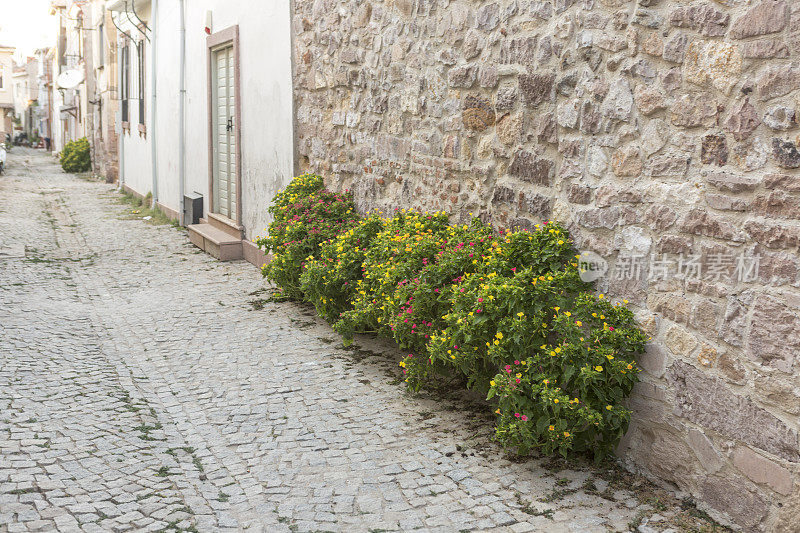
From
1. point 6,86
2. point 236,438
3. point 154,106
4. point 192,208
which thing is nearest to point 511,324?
point 236,438

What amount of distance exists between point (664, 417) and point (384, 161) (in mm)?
3468

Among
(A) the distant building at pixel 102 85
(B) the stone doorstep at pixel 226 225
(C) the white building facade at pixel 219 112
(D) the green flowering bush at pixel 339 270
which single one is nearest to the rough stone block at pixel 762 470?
(D) the green flowering bush at pixel 339 270

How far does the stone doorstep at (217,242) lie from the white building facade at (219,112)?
0.04 feet

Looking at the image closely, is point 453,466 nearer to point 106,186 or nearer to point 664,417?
point 664,417

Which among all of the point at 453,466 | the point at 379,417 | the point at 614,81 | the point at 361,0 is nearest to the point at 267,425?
the point at 379,417

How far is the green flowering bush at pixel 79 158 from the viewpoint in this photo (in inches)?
1038

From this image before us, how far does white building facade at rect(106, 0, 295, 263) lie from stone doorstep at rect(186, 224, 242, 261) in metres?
0.01

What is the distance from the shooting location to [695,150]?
10.9ft

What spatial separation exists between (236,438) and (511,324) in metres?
1.57

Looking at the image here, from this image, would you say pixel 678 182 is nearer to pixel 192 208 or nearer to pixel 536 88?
pixel 536 88

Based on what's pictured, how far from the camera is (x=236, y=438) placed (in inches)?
Answer: 164

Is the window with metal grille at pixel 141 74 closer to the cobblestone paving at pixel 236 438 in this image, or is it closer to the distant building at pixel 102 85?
the distant building at pixel 102 85

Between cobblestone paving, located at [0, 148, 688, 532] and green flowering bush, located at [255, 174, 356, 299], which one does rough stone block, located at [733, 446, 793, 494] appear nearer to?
cobblestone paving, located at [0, 148, 688, 532]

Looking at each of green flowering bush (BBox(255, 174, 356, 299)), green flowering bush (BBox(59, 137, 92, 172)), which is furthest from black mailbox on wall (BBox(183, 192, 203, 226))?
green flowering bush (BBox(59, 137, 92, 172))
